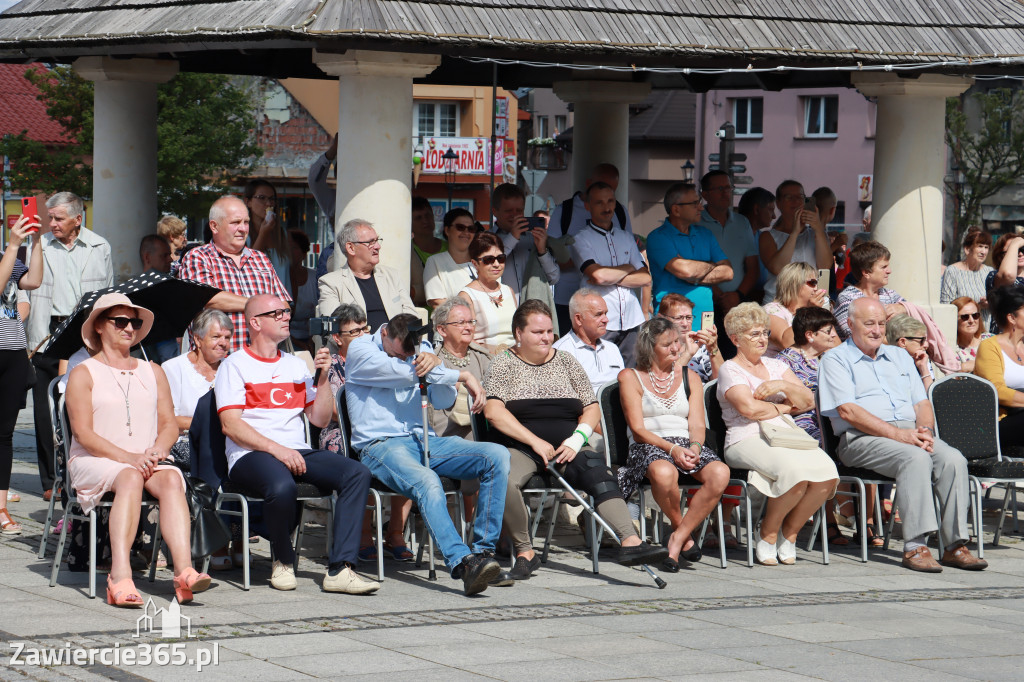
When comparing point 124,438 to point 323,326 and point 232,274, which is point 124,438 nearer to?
point 323,326

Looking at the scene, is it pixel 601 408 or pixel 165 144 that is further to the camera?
pixel 165 144

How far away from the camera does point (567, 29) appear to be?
11.0 m

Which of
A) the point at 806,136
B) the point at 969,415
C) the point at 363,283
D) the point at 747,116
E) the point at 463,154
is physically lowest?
the point at 969,415

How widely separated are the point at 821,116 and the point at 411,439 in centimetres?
4190

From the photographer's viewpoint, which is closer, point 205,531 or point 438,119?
point 205,531

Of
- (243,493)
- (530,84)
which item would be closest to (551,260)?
(243,493)

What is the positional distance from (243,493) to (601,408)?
229cm

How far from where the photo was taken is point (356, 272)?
9.97m

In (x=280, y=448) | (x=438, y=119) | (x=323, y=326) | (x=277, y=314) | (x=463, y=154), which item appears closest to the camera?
(x=280, y=448)

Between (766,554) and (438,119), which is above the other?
(438,119)

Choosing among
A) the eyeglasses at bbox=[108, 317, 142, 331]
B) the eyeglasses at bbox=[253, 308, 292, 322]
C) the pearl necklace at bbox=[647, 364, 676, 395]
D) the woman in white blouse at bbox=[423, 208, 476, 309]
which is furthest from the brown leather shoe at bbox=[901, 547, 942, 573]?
the eyeglasses at bbox=[108, 317, 142, 331]

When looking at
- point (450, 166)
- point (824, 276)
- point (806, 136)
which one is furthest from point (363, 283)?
point (450, 166)

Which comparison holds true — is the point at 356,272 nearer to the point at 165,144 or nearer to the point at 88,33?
the point at 88,33

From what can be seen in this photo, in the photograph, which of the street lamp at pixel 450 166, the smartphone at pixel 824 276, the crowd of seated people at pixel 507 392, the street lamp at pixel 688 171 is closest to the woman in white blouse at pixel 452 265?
the crowd of seated people at pixel 507 392
